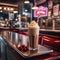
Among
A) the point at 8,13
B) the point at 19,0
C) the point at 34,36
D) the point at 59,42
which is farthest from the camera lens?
the point at 8,13

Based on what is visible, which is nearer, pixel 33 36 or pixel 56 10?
pixel 33 36

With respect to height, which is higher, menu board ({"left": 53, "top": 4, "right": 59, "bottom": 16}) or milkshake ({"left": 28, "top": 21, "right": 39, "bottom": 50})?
menu board ({"left": 53, "top": 4, "right": 59, "bottom": 16})

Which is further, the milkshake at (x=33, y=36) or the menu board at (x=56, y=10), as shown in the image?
the menu board at (x=56, y=10)

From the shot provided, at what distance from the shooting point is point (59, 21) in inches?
289

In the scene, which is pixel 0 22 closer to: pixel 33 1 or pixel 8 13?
pixel 8 13

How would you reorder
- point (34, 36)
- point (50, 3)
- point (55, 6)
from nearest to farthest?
point (34, 36) < point (55, 6) < point (50, 3)

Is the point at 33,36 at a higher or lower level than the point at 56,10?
lower

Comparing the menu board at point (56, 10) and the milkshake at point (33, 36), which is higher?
the menu board at point (56, 10)

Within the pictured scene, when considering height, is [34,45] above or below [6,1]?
below

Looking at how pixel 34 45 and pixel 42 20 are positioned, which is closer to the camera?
pixel 34 45

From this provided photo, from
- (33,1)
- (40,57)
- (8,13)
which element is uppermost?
(33,1)

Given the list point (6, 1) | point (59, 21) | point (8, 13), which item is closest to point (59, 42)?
point (59, 21)

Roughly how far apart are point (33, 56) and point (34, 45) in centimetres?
27

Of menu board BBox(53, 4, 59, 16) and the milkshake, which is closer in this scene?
the milkshake
